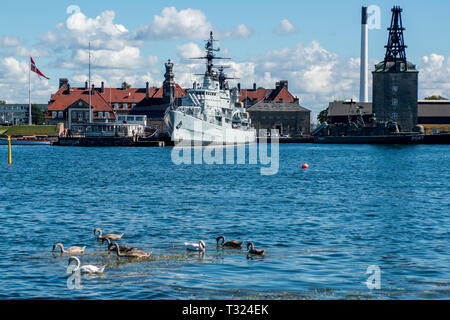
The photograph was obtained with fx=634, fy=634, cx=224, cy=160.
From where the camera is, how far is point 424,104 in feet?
543

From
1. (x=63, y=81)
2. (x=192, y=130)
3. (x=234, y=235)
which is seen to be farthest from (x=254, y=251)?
(x=63, y=81)

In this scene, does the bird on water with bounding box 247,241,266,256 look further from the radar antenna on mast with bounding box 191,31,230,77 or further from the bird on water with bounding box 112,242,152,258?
the radar antenna on mast with bounding box 191,31,230,77

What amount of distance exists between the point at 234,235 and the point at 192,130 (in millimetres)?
90016

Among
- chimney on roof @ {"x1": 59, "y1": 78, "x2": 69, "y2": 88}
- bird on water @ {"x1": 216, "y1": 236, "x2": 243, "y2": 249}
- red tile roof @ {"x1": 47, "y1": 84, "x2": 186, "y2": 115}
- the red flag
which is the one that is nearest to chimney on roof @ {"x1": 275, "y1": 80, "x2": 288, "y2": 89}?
red tile roof @ {"x1": 47, "y1": 84, "x2": 186, "y2": 115}

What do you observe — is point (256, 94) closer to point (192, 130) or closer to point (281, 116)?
point (281, 116)

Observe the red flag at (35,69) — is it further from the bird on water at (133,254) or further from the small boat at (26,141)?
the bird on water at (133,254)

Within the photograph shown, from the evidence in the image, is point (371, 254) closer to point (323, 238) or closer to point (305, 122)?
point (323, 238)

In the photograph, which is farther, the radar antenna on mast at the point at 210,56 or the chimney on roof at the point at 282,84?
the chimney on roof at the point at 282,84

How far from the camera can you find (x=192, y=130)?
11412cm

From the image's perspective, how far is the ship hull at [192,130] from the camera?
11244 centimetres

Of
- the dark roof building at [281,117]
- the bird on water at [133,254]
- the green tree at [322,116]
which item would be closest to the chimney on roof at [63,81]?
the dark roof building at [281,117]

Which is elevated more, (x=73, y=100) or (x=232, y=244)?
(x=73, y=100)

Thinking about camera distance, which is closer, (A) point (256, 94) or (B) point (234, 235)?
(B) point (234, 235)
